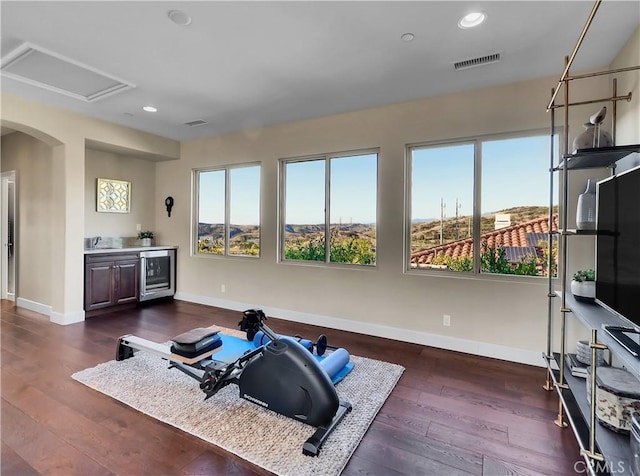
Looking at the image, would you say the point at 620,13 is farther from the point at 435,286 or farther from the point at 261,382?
the point at 261,382

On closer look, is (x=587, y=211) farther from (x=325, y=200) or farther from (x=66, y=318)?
(x=66, y=318)

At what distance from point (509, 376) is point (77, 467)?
3.28 m

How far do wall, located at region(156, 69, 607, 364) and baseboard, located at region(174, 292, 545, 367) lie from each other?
0.01 meters

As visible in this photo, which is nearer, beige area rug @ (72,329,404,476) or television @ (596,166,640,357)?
television @ (596,166,640,357)

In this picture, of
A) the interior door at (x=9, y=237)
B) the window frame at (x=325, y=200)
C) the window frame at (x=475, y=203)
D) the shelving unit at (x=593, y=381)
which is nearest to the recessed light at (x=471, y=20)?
the shelving unit at (x=593, y=381)

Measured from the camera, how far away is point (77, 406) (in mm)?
2312

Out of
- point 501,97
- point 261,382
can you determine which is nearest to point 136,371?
point 261,382

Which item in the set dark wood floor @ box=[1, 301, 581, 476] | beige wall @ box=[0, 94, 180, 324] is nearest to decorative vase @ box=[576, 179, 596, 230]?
dark wood floor @ box=[1, 301, 581, 476]

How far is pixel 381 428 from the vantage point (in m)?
2.11

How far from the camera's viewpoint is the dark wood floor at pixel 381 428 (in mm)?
1770

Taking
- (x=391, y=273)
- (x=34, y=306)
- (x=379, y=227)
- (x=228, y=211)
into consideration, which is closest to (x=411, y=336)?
(x=391, y=273)

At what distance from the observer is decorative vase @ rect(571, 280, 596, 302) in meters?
2.30

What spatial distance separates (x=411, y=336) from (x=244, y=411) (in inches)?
85.0

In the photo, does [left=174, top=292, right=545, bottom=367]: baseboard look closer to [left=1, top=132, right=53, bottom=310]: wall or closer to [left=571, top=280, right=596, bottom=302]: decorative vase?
[left=571, top=280, right=596, bottom=302]: decorative vase
